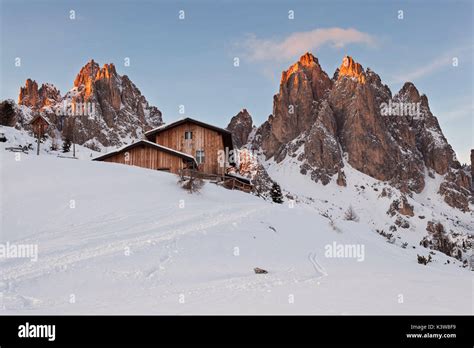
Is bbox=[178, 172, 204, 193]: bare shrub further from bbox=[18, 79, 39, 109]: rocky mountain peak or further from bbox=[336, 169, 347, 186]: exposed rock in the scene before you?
bbox=[18, 79, 39, 109]: rocky mountain peak

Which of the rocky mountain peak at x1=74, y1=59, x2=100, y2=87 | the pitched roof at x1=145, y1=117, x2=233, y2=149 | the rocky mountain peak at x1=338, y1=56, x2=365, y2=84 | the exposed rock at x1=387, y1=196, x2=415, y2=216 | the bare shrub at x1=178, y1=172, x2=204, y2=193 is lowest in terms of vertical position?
the exposed rock at x1=387, y1=196, x2=415, y2=216

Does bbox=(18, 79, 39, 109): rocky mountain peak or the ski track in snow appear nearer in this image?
the ski track in snow

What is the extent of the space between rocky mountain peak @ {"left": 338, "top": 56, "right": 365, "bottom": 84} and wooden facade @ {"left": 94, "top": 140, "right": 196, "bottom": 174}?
134134 millimetres

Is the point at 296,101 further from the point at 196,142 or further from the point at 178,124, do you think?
the point at 178,124

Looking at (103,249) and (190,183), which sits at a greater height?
(190,183)

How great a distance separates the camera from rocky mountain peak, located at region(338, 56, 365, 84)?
152750 millimetres

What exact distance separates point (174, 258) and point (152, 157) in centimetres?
2392

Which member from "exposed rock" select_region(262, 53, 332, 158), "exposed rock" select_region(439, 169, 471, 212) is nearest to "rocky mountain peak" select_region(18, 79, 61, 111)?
"exposed rock" select_region(262, 53, 332, 158)

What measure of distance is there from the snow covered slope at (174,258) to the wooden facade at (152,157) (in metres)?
10.2

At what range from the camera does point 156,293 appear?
847 centimetres

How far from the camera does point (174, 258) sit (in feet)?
38.6

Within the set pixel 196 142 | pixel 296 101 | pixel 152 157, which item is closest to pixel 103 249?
pixel 152 157

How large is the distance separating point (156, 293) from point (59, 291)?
92.2 inches
